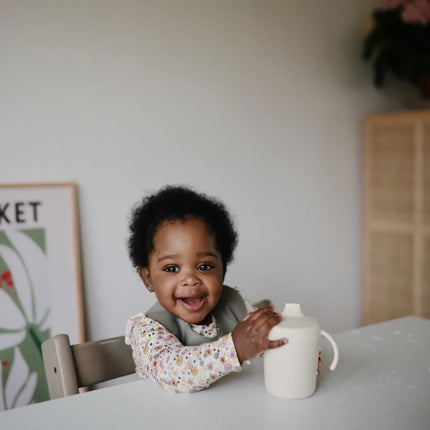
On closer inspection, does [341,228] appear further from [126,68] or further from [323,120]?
[126,68]

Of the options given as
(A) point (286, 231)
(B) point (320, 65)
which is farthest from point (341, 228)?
(B) point (320, 65)

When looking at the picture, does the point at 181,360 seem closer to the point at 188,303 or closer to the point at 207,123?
the point at 188,303

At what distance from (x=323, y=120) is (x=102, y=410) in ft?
6.09

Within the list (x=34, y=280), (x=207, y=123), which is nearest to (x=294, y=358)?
(x=34, y=280)

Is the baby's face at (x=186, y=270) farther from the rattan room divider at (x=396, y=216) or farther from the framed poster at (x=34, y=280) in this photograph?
the rattan room divider at (x=396, y=216)

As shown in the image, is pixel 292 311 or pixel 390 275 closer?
pixel 292 311

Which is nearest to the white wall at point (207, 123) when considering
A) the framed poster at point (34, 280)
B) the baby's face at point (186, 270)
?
the framed poster at point (34, 280)

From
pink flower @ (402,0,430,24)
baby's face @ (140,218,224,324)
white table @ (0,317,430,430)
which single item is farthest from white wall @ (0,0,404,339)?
white table @ (0,317,430,430)

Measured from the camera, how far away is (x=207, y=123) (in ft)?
6.73

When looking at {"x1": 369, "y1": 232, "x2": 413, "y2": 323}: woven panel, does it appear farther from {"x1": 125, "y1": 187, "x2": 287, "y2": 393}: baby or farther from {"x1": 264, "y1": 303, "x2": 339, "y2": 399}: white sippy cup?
{"x1": 264, "y1": 303, "x2": 339, "y2": 399}: white sippy cup

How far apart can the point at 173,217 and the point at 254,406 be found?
388 mm

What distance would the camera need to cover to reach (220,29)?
2.06 m

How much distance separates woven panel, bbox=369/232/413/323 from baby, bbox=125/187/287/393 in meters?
1.45

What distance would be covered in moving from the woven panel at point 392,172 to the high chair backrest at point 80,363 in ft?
5.50
